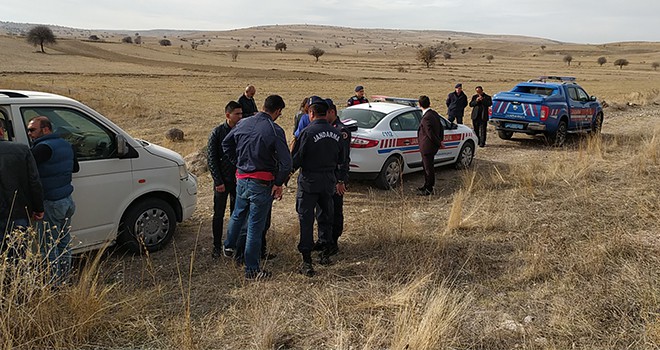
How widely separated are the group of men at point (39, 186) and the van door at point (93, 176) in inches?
16.7

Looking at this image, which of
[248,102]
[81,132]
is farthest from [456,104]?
[81,132]

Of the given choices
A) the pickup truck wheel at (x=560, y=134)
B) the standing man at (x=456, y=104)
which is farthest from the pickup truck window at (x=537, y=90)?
the standing man at (x=456, y=104)

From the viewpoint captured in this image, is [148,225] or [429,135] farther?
[429,135]

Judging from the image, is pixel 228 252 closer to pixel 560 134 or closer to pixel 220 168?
pixel 220 168

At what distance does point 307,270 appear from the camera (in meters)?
5.25

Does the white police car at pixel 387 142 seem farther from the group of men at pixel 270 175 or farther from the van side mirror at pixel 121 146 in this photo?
the van side mirror at pixel 121 146

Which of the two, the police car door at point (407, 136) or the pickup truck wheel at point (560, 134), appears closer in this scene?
the police car door at point (407, 136)

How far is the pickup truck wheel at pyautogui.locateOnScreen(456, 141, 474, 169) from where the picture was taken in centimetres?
1092

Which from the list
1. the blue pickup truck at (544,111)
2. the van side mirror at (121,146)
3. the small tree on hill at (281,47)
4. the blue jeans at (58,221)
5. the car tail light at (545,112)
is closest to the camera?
the blue jeans at (58,221)

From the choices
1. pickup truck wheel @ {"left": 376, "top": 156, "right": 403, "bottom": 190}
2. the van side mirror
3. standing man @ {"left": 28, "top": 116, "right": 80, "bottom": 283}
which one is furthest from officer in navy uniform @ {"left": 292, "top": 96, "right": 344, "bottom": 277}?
pickup truck wheel @ {"left": 376, "top": 156, "right": 403, "bottom": 190}

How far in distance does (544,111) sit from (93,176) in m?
11.4

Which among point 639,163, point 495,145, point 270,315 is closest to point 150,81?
point 495,145

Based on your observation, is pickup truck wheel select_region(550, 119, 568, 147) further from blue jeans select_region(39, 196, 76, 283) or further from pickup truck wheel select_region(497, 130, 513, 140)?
blue jeans select_region(39, 196, 76, 283)

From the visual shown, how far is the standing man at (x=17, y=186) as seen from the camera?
13.3 ft
